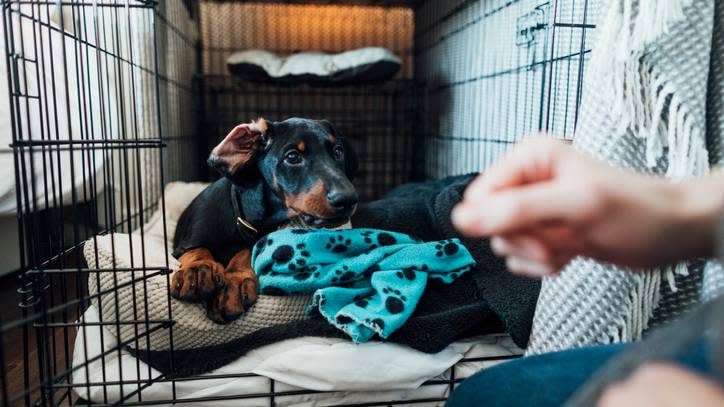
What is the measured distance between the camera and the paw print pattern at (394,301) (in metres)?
0.98

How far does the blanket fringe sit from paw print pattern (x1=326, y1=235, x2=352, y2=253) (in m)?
0.59

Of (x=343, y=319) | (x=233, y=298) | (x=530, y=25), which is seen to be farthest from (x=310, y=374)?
(x=530, y=25)

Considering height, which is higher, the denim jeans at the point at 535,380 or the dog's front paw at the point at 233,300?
the denim jeans at the point at 535,380

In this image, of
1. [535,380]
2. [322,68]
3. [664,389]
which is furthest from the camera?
[322,68]

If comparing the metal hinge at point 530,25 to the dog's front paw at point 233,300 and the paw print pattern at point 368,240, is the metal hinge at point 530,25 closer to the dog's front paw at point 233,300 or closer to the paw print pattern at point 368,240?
the paw print pattern at point 368,240

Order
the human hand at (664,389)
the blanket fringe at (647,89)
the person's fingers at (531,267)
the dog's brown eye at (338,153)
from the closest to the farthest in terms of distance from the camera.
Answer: the human hand at (664,389) < the person's fingers at (531,267) < the blanket fringe at (647,89) < the dog's brown eye at (338,153)

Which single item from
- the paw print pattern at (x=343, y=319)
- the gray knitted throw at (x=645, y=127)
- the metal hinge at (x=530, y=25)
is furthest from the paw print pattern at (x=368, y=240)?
the metal hinge at (x=530, y=25)

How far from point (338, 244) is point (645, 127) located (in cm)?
63

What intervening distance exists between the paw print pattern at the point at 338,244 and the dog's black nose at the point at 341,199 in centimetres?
7

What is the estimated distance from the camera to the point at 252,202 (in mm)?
1263

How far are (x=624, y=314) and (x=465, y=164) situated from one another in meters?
1.55

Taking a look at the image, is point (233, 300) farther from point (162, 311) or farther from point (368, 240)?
point (368, 240)

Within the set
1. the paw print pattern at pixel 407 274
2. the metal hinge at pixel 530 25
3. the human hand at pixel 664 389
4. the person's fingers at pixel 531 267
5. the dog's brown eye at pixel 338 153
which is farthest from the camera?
the metal hinge at pixel 530 25

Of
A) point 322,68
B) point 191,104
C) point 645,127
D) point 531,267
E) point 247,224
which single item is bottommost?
point 247,224
